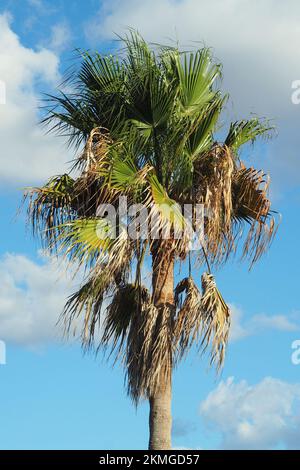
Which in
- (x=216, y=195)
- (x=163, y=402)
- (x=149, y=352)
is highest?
(x=216, y=195)

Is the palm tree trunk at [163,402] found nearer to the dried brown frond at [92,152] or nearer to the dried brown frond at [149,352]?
the dried brown frond at [149,352]

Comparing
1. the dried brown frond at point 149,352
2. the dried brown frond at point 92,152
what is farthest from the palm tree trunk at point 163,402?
the dried brown frond at point 92,152

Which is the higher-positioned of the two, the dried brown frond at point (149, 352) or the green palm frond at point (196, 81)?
the green palm frond at point (196, 81)

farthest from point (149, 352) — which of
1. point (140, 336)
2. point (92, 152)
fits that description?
point (92, 152)

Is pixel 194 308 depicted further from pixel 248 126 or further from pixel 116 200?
pixel 248 126

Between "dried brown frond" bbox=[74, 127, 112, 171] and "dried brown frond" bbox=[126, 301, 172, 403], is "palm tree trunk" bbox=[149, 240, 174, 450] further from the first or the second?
"dried brown frond" bbox=[74, 127, 112, 171]

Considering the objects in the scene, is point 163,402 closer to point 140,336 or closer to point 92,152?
point 140,336

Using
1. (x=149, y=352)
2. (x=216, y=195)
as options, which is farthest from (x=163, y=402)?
(x=216, y=195)

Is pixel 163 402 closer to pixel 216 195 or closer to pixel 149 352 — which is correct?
pixel 149 352

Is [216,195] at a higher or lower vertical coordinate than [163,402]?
higher

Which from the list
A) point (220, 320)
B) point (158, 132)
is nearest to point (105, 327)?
point (220, 320)
